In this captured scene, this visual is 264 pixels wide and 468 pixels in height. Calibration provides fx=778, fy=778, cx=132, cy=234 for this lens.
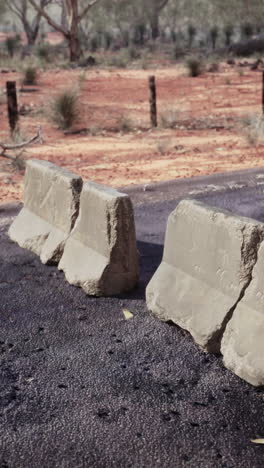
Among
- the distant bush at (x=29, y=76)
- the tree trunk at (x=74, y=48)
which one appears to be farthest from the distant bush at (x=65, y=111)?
the tree trunk at (x=74, y=48)

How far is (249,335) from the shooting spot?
16.0 feet

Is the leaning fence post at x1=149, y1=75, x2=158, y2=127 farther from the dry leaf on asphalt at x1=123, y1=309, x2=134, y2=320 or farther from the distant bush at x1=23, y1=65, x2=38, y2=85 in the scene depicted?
the dry leaf on asphalt at x1=123, y1=309, x2=134, y2=320

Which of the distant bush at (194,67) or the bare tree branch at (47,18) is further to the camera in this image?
the bare tree branch at (47,18)

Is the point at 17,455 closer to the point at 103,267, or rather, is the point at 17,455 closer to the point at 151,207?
the point at 103,267

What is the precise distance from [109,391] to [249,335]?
0.94m

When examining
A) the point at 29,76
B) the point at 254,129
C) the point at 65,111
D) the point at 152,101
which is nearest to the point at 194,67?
the point at 29,76

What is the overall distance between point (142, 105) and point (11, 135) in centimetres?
738

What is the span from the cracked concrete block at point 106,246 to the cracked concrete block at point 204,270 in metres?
0.45

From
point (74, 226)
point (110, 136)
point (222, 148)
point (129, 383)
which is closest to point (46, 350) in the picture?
point (129, 383)

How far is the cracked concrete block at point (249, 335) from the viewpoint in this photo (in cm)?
474

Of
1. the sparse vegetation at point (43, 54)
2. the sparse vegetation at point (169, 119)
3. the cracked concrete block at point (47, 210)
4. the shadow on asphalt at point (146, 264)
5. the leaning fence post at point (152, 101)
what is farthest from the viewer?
the sparse vegetation at point (43, 54)

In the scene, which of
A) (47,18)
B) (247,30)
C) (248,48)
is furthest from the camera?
(247,30)

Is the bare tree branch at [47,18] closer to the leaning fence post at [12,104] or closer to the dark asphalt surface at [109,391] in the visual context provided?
the leaning fence post at [12,104]

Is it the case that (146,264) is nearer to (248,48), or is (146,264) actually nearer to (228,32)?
(248,48)
